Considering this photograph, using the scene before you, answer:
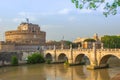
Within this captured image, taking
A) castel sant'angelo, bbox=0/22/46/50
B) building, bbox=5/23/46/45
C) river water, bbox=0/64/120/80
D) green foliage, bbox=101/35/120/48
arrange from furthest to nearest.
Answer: building, bbox=5/23/46/45
green foliage, bbox=101/35/120/48
castel sant'angelo, bbox=0/22/46/50
river water, bbox=0/64/120/80

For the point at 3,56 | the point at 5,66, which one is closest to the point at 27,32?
the point at 3,56

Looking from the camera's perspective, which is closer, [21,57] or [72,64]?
[72,64]

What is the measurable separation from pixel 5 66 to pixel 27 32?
767 inches

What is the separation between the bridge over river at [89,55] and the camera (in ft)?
91.4

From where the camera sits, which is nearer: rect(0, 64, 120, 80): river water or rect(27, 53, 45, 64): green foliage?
rect(0, 64, 120, 80): river water

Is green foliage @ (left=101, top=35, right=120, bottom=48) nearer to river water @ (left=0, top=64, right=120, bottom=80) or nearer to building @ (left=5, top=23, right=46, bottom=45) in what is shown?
building @ (left=5, top=23, right=46, bottom=45)

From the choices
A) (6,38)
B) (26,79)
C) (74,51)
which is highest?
(6,38)

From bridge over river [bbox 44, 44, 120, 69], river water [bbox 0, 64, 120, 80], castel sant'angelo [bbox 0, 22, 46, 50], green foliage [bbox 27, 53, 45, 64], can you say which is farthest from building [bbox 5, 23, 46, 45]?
river water [bbox 0, 64, 120, 80]

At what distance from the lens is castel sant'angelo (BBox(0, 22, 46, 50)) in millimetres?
48719

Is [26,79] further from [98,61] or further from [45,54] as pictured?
[45,54]

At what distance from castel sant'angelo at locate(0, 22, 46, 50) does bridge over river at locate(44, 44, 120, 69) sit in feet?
21.1

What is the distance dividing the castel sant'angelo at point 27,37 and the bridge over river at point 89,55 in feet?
21.1

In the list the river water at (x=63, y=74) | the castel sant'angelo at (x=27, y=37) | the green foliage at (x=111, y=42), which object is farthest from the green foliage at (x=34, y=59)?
the green foliage at (x=111, y=42)

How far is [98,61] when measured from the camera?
94.9ft
